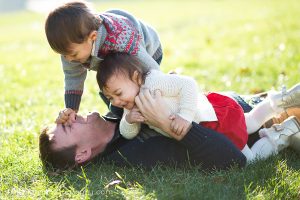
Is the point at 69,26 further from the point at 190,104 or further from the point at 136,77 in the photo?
the point at 190,104

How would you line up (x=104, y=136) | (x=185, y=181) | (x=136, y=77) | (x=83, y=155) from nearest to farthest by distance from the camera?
(x=185, y=181) → (x=136, y=77) → (x=83, y=155) → (x=104, y=136)

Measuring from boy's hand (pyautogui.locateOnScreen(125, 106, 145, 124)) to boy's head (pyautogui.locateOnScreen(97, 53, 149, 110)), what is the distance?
0.17ft

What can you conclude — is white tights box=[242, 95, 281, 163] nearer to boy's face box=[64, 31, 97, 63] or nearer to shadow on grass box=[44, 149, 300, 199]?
shadow on grass box=[44, 149, 300, 199]

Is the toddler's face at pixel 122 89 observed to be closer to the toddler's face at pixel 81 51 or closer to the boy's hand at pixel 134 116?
the boy's hand at pixel 134 116

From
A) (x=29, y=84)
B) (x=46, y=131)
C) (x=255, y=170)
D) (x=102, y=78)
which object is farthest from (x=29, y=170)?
(x=29, y=84)

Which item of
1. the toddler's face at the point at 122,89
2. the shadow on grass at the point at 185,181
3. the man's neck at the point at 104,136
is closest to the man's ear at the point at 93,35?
the toddler's face at the point at 122,89

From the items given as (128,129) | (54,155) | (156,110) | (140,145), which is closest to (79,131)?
(54,155)

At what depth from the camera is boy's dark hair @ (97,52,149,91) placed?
134 inches

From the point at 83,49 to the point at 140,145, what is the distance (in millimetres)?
853

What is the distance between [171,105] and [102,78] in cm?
54

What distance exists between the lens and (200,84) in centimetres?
656

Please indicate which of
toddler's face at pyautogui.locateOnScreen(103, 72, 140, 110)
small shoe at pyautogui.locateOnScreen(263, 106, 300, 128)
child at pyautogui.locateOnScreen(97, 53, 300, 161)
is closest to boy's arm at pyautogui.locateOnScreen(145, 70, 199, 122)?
child at pyautogui.locateOnScreen(97, 53, 300, 161)

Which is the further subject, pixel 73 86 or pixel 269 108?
pixel 73 86

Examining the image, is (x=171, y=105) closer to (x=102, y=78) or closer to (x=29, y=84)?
(x=102, y=78)
